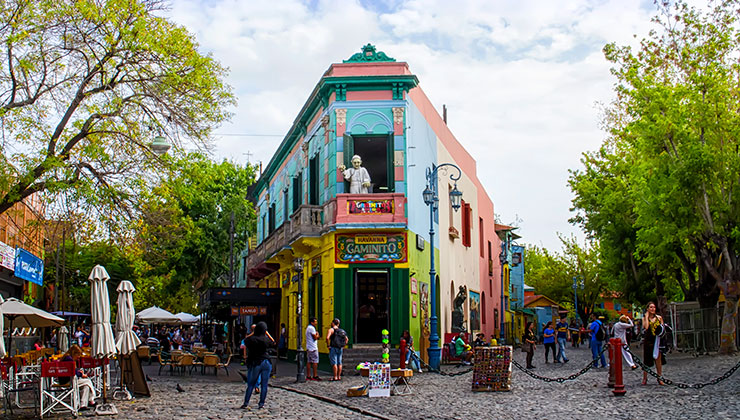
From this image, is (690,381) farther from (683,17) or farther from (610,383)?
(683,17)

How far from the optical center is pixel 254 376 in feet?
45.0

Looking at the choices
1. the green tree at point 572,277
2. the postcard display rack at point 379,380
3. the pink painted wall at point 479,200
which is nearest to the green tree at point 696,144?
the pink painted wall at point 479,200

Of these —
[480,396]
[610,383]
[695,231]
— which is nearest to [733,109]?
[695,231]

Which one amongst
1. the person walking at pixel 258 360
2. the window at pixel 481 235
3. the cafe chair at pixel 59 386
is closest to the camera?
the cafe chair at pixel 59 386

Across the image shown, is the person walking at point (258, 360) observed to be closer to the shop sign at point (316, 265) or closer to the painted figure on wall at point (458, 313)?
the shop sign at point (316, 265)

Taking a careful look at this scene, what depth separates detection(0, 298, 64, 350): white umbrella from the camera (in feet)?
52.2

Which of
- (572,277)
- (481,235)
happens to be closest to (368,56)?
(481,235)

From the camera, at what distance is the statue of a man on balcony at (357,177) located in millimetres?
22969

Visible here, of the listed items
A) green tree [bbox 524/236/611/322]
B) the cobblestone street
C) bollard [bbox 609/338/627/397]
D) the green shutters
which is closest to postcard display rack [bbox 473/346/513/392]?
the cobblestone street

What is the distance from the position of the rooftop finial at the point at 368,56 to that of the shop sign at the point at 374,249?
560cm

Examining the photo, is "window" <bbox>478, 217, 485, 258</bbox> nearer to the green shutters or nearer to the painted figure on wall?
the painted figure on wall

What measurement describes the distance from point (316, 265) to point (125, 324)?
10.1 metres

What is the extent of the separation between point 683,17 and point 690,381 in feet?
48.4

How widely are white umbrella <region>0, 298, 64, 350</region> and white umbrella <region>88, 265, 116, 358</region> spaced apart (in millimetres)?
2075
